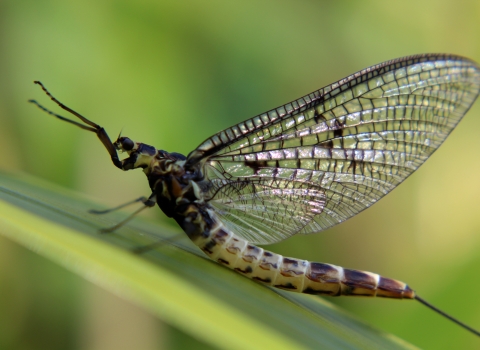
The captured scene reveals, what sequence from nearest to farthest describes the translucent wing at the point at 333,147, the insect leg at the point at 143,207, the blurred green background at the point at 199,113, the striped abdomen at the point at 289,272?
the insect leg at the point at 143,207, the striped abdomen at the point at 289,272, the translucent wing at the point at 333,147, the blurred green background at the point at 199,113

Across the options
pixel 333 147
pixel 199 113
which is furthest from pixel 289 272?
pixel 199 113

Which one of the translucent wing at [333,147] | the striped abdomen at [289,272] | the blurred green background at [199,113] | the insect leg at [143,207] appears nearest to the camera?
the insect leg at [143,207]

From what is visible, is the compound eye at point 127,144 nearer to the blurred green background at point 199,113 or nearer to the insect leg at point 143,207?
the insect leg at point 143,207

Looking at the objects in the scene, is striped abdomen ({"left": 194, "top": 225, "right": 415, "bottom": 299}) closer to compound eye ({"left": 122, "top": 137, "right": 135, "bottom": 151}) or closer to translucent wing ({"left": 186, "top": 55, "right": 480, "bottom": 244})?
translucent wing ({"left": 186, "top": 55, "right": 480, "bottom": 244})

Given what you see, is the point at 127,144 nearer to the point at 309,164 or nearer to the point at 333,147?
the point at 309,164

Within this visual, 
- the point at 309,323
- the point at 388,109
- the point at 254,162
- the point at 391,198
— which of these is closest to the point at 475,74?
the point at 388,109

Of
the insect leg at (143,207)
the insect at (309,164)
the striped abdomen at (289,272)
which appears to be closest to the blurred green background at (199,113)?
the striped abdomen at (289,272)
